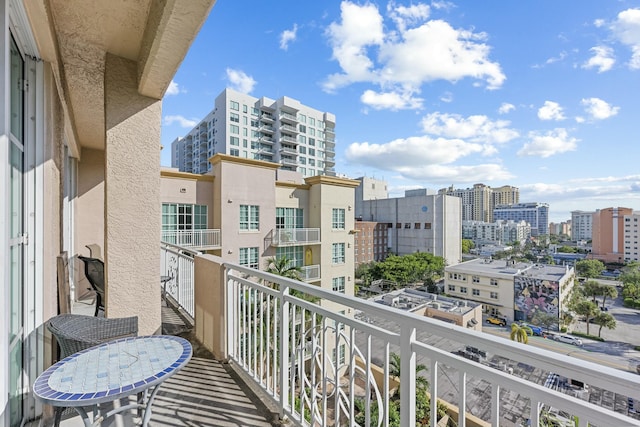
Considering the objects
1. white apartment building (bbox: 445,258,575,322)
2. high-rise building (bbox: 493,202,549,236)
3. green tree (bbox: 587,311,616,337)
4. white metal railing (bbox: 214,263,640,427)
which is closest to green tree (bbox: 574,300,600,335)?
green tree (bbox: 587,311,616,337)

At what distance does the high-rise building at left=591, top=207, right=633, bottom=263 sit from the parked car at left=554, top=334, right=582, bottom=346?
43413 mm

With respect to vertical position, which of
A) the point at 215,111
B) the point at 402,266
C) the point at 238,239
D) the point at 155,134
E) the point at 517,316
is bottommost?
the point at 517,316

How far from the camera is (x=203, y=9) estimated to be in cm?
150

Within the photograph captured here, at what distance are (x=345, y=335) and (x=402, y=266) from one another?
107ft

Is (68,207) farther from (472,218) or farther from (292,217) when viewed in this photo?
(472,218)

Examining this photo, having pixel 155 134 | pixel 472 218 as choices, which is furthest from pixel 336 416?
pixel 472 218

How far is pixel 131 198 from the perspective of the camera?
2.49 metres

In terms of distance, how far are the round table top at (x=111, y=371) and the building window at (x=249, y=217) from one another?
12.1 metres

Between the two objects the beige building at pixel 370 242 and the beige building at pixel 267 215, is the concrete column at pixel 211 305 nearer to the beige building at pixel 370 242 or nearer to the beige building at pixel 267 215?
the beige building at pixel 267 215

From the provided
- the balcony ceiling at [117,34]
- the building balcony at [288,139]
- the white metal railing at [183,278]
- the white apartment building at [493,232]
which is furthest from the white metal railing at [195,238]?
the white apartment building at [493,232]

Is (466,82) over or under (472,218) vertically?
over

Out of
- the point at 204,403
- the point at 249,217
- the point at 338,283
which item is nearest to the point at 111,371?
the point at 204,403

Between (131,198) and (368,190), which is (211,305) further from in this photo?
(368,190)

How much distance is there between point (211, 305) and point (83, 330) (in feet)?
3.55
